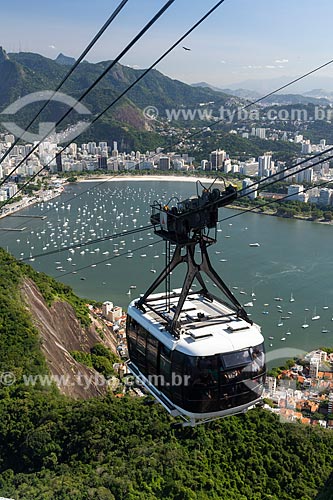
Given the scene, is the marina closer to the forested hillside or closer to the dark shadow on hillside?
the forested hillside

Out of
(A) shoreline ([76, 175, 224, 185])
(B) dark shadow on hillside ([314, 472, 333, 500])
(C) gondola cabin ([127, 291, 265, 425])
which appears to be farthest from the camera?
(A) shoreline ([76, 175, 224, 185])

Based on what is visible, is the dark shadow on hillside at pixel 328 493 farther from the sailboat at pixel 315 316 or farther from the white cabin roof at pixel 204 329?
the sailboat at pixel 315 316

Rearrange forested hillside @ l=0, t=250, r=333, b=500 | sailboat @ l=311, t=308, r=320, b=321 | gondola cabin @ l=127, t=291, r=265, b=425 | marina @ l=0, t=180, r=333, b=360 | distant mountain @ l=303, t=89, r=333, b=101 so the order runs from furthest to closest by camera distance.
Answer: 1. distant mountain @ l=303, t=89, r=333, b=101
2. marina @ l=0, t=180, r=333, b=360
3. sailboat @ l=311, t=308, r=320, b=321
4. forested hillside @ l=0, t=250, r=333, b=500
5. gondola cabin @ l=127, t=291, r=265, b=425

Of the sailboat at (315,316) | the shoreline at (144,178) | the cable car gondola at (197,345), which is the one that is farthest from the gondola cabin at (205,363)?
the shoreline at (144,178)

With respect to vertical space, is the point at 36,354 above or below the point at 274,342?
above

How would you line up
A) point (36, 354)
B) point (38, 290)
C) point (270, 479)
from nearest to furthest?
point (270, 479), point (36, 354), point (38, 290)

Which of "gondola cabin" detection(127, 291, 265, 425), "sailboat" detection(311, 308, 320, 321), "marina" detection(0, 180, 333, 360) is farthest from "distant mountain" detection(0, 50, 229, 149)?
"gondola cabin" detection(127, 291, 265, 425)

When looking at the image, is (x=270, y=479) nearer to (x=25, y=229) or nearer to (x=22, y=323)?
(x=22, y=323)

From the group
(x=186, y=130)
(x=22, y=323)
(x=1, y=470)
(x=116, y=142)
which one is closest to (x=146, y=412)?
(x=1, y=470)
